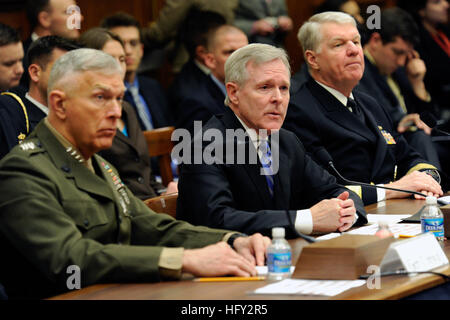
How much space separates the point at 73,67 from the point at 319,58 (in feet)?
5.94

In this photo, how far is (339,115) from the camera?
3.70 m

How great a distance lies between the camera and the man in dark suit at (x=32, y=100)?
3275 mm

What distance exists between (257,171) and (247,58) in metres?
0.44

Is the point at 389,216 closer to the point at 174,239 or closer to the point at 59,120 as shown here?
the point at 174,239

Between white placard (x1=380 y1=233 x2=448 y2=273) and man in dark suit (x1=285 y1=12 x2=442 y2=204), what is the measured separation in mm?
1261

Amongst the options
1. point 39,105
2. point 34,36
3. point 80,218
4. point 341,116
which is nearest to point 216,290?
point 80,218

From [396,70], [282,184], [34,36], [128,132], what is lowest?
[282,184]

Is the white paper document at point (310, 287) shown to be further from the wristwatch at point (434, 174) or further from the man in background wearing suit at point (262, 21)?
the man in background wearing suit at point (262, 21)

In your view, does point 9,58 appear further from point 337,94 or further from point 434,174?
point 434,174

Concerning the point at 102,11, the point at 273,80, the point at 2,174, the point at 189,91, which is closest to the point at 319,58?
the point at 273,80

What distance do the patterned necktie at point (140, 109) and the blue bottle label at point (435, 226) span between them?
9.01 feet

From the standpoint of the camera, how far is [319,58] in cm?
381

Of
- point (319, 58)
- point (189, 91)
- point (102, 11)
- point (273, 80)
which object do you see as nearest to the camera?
point (273, 80)

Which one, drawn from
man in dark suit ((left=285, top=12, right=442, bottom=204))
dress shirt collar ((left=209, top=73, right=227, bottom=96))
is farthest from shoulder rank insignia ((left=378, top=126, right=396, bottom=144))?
dress shirt collar ((left=209, top=73, right=227, bottom=96))
